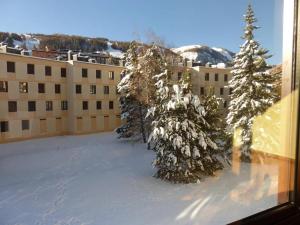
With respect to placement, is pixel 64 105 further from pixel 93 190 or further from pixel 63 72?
pixel 93 190

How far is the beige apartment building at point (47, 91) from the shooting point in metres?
2.54

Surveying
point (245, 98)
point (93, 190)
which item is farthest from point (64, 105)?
point (245, 98)

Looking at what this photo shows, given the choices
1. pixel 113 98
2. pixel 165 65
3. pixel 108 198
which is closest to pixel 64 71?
pixel 165 65

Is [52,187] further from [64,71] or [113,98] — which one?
[113,98]

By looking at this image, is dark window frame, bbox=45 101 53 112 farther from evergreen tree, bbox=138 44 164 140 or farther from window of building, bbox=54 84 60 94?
evergreen tree, bbox=138 44 164 140

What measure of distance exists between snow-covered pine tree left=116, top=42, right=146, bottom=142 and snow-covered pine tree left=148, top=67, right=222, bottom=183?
1.82 m

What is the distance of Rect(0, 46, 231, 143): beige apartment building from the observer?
254 cm

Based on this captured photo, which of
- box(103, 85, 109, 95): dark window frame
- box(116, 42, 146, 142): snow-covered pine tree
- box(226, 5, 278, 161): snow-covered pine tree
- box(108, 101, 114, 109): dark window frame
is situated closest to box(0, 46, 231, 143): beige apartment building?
box(226, 5, 278, 161): snow-covered pine tree

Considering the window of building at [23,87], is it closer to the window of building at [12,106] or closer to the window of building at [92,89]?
the window of building at [12,106]

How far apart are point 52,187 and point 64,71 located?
164cm

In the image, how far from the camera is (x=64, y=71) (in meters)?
3.84

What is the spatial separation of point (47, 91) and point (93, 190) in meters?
1.45

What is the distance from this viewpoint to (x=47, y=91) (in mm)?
3174

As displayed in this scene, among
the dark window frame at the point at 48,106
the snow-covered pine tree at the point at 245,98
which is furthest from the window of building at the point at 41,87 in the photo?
the snow-covered pine tree at the point at 245,98
